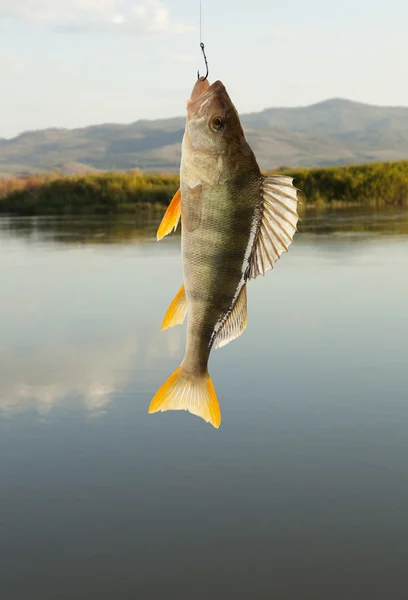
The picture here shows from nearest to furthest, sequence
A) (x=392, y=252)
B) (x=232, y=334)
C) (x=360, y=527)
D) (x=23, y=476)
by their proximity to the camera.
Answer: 1. (x=232, y=334)
2. (x=360, y=527)
3. (x=23, y=476)
4. (x=392, y=252)

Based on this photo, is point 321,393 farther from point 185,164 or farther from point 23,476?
point 185,164

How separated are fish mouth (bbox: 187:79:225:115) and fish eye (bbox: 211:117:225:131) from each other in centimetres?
4

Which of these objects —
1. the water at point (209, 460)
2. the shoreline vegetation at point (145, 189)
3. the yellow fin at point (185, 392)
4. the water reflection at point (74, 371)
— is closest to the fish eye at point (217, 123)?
the yellow fin at point (185, 392)

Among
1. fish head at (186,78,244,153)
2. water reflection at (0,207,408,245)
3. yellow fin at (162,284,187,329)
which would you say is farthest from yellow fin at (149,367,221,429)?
water reflection at (0,207,408,245)

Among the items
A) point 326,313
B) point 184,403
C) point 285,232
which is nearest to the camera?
point 285,232

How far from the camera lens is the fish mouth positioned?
1.50 m

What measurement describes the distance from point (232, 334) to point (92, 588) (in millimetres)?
9408

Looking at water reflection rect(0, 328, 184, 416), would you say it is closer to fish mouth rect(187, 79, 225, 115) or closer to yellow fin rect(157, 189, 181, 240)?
yellow fin rect(157, 189, 181, 240)

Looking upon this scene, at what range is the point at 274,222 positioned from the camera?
4.82 feet

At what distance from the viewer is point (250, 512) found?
39.0ft

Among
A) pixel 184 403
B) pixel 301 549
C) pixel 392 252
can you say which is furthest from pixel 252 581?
pixel 392 252

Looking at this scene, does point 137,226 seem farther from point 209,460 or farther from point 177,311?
point 177,311

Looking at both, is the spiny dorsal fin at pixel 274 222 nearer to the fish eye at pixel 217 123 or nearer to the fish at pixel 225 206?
the fish at pixel 225 206

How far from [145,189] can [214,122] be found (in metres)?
36.6
